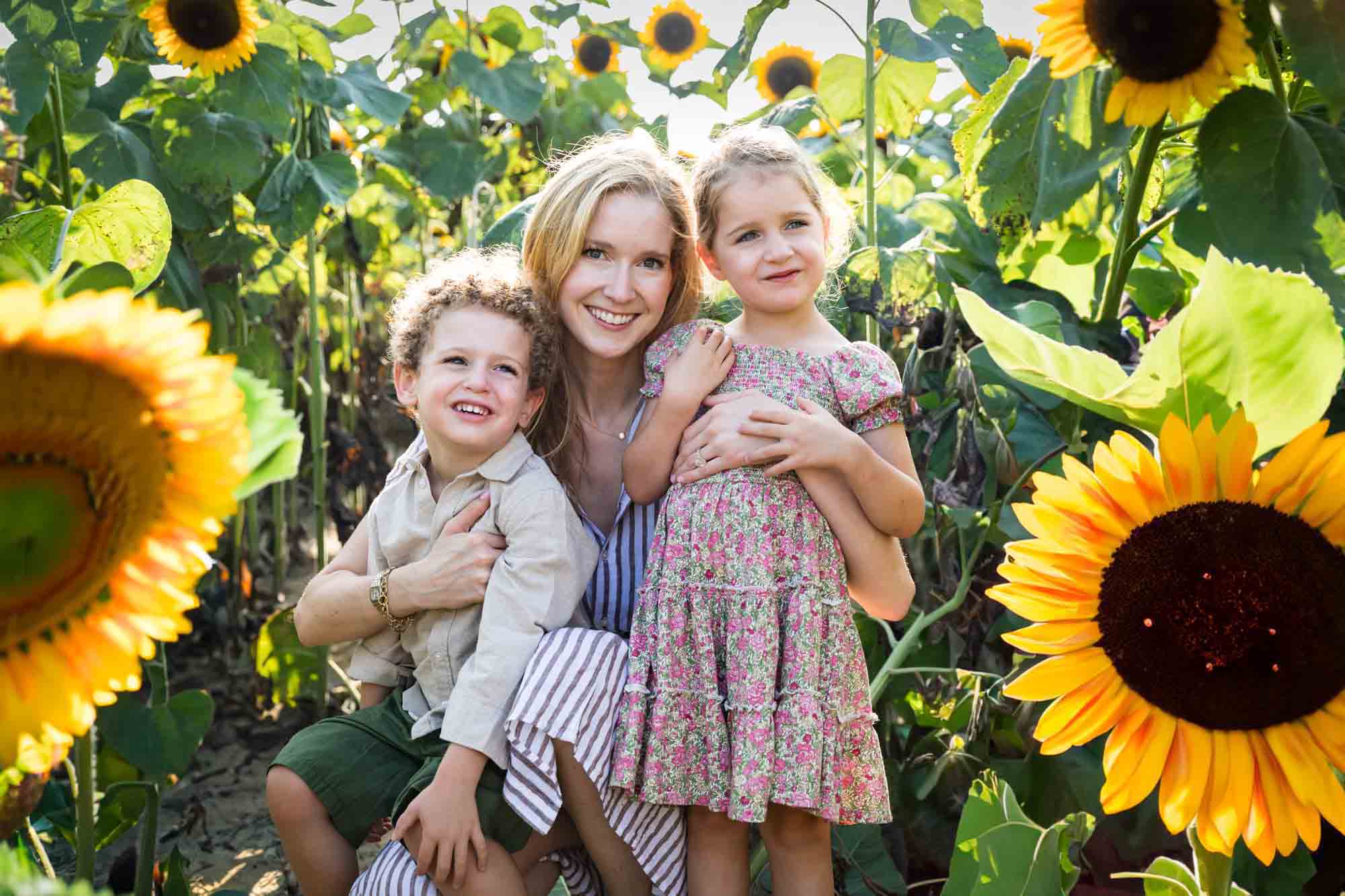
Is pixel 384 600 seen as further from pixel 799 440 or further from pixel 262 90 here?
pixel 262 90

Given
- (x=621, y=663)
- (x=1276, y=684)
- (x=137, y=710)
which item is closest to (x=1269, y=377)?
(x=1276, y=684)

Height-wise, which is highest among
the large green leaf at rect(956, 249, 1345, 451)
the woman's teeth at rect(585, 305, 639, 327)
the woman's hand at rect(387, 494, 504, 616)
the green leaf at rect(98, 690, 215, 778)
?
the large green leaf at rect(956, 249, 1345, 451)

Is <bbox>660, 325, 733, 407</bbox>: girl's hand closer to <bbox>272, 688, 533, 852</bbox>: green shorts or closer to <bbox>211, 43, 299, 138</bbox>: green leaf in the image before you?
<bbox>272, 688, 533, 852</bbox>: green shorts

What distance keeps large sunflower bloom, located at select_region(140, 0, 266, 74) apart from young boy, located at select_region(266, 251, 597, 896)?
0.89 metres

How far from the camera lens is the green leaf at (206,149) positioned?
2180 mm

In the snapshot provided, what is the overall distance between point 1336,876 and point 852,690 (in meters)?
0.53

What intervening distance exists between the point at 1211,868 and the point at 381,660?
111 cm

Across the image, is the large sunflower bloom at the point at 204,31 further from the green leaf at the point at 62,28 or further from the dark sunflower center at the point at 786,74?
the dark sunflower center at the point at 786,74

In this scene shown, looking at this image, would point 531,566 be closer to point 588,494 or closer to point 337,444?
point 588,494

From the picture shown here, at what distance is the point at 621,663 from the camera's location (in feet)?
4.77

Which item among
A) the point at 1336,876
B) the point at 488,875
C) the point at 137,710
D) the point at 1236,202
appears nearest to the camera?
the point at 1236,202

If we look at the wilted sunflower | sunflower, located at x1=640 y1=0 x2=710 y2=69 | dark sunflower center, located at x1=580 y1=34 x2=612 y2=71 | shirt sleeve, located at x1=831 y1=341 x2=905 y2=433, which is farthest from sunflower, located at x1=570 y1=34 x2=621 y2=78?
the wilted sunflower

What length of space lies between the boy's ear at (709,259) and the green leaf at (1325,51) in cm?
76

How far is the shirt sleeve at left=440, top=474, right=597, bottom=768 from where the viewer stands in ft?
4.52
